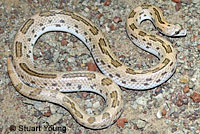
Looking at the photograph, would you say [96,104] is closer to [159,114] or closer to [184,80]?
[159,114]

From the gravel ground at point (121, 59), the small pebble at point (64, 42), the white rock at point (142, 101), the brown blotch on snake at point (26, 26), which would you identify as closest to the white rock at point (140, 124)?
the gravel ground at point (121, 59)

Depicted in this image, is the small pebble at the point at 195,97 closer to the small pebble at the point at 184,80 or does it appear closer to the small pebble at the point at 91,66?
the small pebble at the point at 184,80

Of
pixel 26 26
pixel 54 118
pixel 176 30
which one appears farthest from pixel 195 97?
pixel 26 26

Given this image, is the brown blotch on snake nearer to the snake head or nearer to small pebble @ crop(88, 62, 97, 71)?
small pebble @ crop(88, 62, 97, 71)

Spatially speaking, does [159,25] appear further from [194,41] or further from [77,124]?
[77,124]

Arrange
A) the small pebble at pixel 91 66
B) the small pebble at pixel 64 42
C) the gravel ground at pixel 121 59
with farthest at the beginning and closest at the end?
the small pebble at pixel 64 42 → the small pebble at pixel 91 66 → the gravel ground at pixel 121 59

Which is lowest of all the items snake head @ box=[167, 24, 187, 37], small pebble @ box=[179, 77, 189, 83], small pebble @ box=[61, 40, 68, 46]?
small pebble @ box=[179, 77, 189, 83]

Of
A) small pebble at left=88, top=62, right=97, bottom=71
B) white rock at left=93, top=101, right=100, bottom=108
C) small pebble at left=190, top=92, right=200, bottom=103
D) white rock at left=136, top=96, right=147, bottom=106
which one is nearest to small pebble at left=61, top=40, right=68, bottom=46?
small pebble at left=88, top=62, right=97, bottom=71
